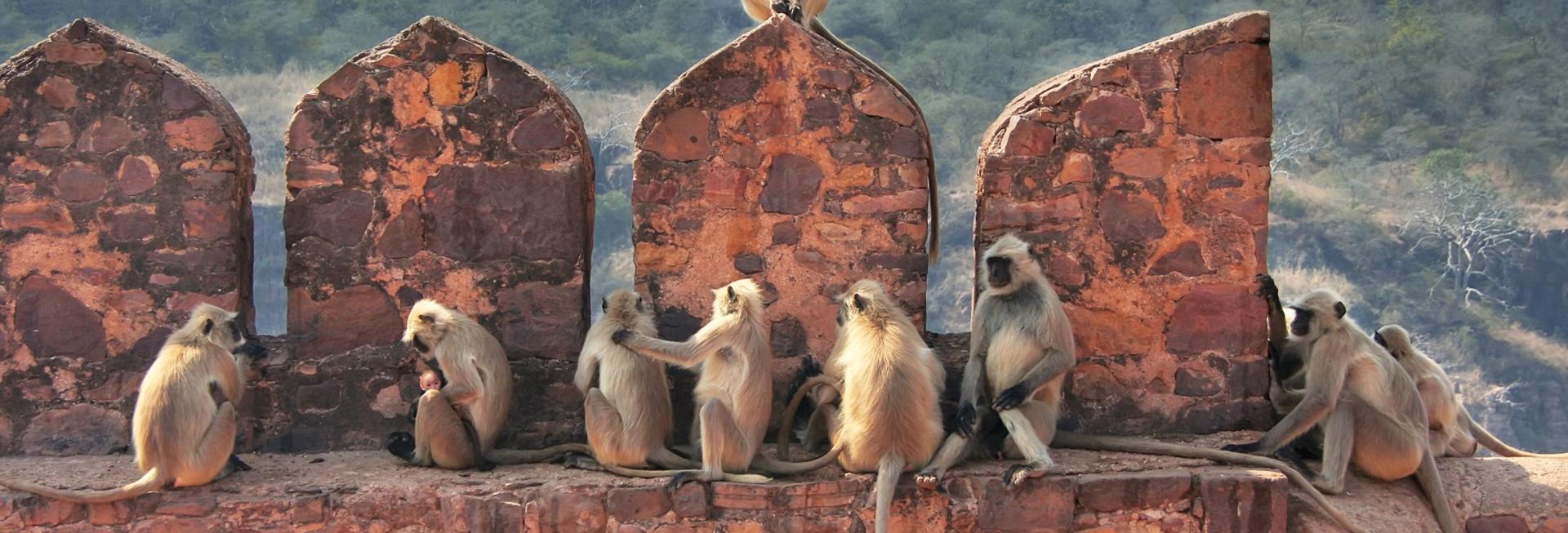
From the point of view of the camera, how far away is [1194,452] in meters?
6.04

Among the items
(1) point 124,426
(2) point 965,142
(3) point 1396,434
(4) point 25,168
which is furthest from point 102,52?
(2) point 965,142

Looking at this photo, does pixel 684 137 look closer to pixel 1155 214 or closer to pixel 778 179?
pixel 778 179

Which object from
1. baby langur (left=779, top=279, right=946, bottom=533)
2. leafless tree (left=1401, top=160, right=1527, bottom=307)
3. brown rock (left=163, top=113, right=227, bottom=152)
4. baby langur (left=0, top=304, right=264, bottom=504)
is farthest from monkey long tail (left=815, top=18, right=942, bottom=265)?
leafless tree (left=1401, top=160, right=1527, bottom=307)

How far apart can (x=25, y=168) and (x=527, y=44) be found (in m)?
24.8

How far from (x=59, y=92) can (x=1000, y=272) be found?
3.34 meters

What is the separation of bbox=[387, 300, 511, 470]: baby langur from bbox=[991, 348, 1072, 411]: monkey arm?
1694 millimetres

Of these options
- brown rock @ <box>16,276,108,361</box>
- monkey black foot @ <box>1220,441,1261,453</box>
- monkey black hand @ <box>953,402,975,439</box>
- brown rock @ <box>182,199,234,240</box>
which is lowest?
monkey black foot @ <box>1220,441,1261,453</box>

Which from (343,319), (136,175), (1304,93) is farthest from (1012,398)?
(1304,93)

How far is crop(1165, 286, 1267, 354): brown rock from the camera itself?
6.41 m

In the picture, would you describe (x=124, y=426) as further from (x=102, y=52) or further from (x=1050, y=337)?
(x=1050, y=337)

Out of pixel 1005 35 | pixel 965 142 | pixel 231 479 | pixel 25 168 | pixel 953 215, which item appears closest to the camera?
pixel 231 479

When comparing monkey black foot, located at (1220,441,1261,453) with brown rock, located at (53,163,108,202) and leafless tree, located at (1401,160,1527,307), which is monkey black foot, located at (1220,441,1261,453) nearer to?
brown rock, located at (53,163,108,202)

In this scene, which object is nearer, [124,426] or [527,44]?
[124,426]

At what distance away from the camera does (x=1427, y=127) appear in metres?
28.6
